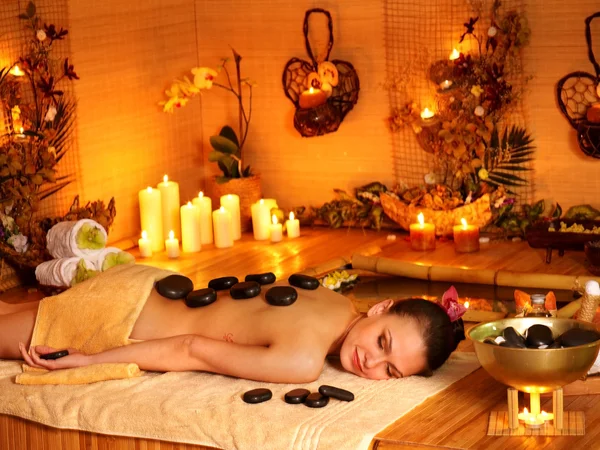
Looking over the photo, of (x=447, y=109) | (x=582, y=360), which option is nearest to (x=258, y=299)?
(x=582, y=360)

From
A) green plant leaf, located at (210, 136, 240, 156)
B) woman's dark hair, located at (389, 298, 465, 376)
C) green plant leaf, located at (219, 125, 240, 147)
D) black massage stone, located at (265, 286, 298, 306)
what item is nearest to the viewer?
woman's dark hair, located at (389, 298, 465, 376)

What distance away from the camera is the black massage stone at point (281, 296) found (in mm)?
3107

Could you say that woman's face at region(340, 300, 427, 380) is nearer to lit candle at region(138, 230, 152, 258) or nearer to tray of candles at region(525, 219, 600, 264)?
tray of candles at region(525, 219, 600, 264)

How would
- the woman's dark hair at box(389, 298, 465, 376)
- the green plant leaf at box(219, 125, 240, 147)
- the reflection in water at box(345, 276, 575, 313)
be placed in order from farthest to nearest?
the green plant leaf at box(219, 125, 240, 147) < the reflection in water at box(345, 276, 575, 313) < the woman's dark hair at box(389, 298, 465, 376)

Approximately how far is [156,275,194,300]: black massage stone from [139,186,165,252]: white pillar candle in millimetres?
2020

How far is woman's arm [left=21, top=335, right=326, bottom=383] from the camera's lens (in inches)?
116

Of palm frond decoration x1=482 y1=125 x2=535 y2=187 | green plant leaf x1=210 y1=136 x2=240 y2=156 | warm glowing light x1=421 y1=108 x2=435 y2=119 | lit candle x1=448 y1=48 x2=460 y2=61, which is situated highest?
lit candle x1=448 y1=48 x2=460 y2=61

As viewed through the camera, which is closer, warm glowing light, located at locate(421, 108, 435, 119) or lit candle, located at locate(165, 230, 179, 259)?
lit candle, located at locate(165, 230, 179, 259)

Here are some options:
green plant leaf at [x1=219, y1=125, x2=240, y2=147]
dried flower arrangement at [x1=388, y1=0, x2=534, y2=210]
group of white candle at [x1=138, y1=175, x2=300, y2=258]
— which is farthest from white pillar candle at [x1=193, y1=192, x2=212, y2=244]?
dried flower arrangement at [x1=388, y1=0, x2=534, y2=210]

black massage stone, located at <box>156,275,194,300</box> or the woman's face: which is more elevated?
black massage stone, located at <box>156,275,194,300</box>

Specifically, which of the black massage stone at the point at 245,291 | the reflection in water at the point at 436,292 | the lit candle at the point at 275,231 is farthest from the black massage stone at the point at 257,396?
the lit candle at the point at 275,231

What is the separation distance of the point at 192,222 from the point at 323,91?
97 cm

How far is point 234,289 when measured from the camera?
10.6 feet

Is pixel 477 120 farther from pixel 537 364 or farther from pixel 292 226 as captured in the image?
pixel 537 364
